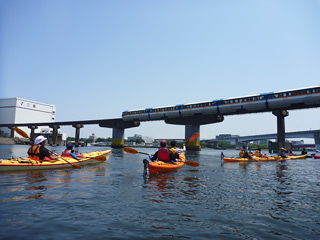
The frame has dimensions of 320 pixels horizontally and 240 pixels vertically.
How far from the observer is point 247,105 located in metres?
42.2

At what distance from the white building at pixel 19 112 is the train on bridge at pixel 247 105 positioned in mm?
87884

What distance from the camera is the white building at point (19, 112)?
369 feet

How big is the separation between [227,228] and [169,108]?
50682 millimetres

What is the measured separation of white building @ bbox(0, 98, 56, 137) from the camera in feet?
369

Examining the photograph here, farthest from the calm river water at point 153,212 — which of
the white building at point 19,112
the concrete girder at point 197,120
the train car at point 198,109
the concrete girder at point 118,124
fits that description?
the white building at point 19,112

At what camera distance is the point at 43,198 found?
6535 millimetres

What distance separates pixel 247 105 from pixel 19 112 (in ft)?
379

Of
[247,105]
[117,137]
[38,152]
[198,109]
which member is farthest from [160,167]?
[117,137]

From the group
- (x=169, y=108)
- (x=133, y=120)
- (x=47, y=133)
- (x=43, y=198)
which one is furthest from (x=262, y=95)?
(x=47, y=133)

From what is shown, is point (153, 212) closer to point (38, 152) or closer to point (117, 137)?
point (38, 152)

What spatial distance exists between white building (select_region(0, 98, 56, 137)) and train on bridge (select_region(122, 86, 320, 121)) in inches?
3460

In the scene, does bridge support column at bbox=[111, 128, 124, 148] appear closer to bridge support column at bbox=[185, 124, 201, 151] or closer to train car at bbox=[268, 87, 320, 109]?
bridge support column at bbox=[185, 124, 201, 151]

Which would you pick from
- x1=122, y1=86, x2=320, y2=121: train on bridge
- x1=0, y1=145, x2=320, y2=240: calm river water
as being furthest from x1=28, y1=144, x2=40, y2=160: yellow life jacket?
x1=122, y1=86, x2=320, y2=121: train on bridge

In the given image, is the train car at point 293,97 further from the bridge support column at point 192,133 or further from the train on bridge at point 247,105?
the bridge support column at point 192,133
